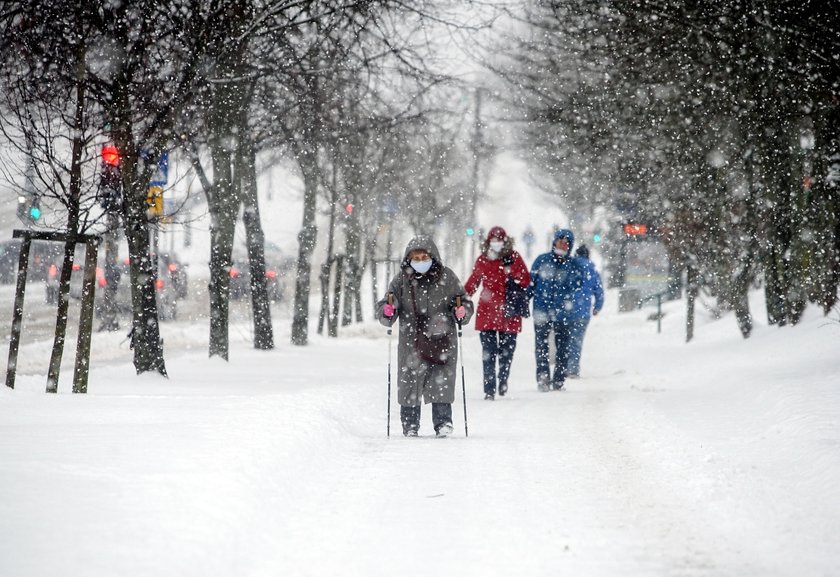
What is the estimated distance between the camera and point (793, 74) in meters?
9.82

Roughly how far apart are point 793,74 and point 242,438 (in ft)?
24.8

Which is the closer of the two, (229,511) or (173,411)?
(229,511)

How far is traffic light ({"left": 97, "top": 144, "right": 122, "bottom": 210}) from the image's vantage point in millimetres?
8133

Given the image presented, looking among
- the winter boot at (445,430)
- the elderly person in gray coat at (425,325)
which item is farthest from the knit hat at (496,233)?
the winter boot at (445,430)

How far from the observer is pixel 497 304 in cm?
1073

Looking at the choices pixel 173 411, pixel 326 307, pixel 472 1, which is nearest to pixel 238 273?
pixel 326 307

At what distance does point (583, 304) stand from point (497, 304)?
237 cm

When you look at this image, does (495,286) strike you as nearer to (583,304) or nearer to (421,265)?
(583,304)

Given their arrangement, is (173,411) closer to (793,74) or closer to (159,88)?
(159,88)

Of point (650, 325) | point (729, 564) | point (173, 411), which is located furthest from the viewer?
point (650, 325)

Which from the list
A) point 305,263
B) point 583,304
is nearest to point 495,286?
point 583,304

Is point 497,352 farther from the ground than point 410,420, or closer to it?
farther from the ground

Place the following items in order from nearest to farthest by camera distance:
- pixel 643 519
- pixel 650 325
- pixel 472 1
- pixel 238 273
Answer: pixel 643 519, pixel 472 1, pixel 650 325, pixel 238 273

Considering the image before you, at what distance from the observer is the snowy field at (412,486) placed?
387 cm
